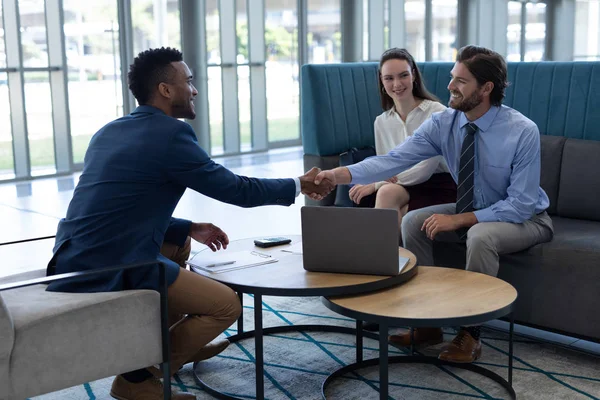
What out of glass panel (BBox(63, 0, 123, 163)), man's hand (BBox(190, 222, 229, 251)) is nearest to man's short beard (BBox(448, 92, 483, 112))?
man's hand (BBox(190, 222, 229, 251))

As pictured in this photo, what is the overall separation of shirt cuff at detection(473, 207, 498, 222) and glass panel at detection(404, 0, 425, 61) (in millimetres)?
10223

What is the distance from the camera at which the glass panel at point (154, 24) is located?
9836mm

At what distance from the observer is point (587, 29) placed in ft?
58.9

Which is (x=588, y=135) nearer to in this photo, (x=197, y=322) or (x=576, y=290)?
(x=576, y=290)

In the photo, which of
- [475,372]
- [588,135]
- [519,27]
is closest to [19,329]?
[475,372]

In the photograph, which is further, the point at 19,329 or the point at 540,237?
the point at 540,237

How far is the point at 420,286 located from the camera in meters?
2.92

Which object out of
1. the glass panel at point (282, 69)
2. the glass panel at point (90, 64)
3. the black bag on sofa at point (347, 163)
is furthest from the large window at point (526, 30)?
the black bag on sofa at point (347, 163)

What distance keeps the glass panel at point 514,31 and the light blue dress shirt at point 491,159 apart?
41.2 ft

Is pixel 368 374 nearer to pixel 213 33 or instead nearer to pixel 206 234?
pixel 206 234

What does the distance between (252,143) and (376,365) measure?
8209mm

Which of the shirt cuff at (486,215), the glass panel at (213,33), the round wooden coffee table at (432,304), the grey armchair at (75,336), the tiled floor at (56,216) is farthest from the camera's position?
the glass panel at (213,33)

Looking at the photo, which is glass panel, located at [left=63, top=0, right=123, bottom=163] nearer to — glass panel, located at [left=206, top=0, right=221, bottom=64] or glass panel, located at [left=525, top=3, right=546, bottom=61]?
glass panel, located at [left=206, top=0, right=221, bottom=64]

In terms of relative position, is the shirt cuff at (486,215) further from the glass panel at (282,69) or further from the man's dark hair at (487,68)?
the glass panel at (282,69)
